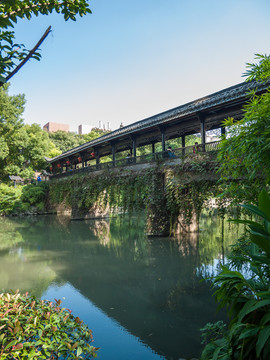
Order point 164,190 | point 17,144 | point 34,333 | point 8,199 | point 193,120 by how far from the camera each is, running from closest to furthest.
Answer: point 34,333
point 164,190
point 193,120
point 8,199
point 17,144

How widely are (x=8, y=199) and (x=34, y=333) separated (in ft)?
66.8

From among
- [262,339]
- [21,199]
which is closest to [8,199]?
[21,199]

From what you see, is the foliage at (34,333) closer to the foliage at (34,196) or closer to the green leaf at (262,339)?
the green leaf at (262,339)

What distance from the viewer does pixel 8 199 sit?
20.3m

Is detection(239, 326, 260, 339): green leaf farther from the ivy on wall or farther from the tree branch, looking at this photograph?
the ivy on wall

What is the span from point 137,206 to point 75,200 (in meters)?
7.08

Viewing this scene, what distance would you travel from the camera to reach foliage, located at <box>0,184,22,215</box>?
20141 millimetres

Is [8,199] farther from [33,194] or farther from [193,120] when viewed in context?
[193,120]

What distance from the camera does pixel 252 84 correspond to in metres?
6.36

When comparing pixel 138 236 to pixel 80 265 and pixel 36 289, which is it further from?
pixel 36 289

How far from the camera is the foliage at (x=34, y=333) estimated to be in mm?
2010

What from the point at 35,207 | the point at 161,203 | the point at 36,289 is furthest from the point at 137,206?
the point at 35,207

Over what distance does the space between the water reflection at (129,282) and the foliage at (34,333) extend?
0.82m

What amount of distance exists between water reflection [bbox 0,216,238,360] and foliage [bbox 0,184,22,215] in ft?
36.5
